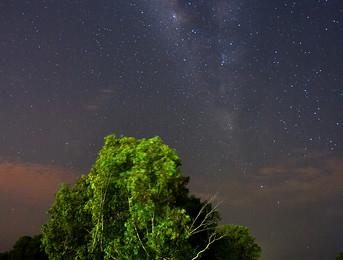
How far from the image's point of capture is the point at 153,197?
2491 cm

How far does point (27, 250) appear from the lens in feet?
167

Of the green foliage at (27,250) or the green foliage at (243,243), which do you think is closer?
the green foliage at (27,250)

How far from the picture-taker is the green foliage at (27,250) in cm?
5044

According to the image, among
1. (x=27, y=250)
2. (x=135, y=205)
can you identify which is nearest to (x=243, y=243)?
(x=27, y=250)

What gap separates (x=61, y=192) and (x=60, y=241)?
288cm

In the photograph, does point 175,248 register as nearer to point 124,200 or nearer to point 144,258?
point 144,258

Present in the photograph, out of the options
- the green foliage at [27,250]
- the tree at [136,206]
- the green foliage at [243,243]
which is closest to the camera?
the tree at [136,206]

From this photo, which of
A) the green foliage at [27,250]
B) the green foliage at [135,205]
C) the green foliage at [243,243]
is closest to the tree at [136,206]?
the green foliage at [135,205]

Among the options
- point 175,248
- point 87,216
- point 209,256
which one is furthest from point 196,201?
point 175,248

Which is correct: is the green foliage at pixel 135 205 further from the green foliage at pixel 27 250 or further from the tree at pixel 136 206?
the green foliage at pixel 27 250

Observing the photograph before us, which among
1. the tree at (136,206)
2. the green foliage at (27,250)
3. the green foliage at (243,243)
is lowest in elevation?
the tree at (136,206)

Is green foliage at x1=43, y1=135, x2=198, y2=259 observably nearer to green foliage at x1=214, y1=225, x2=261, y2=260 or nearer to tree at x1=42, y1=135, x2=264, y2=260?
tree at x1=42, y1=135, x2=264, y2=260

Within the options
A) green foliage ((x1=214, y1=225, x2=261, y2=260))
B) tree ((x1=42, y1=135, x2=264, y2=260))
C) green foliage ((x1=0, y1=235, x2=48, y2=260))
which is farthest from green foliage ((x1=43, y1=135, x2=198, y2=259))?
green foliage ((x1=214, y1=225, x2=261, y2=260))

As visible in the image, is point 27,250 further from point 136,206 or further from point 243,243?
point 136,206
